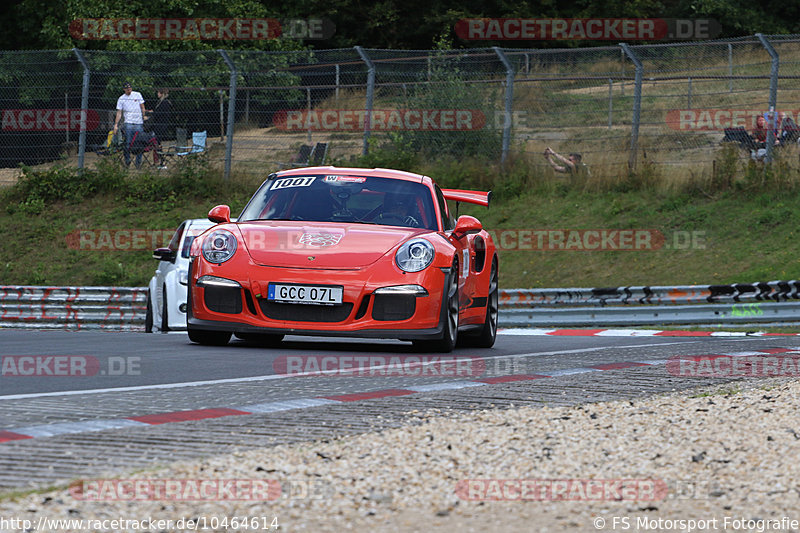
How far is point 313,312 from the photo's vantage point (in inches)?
373

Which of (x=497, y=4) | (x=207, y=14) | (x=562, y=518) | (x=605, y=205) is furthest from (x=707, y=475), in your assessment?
(x=497, y=4)

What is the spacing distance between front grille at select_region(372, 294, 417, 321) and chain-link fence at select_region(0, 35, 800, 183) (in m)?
13.2

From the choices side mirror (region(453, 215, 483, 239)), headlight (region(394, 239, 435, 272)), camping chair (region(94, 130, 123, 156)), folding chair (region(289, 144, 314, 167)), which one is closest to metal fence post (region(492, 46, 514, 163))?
folding chair (region(289, 144, 314, 167))

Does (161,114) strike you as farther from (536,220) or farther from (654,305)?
(654,305)

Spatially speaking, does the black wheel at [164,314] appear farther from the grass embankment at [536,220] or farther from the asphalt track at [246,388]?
the grass embankment at [536,220]

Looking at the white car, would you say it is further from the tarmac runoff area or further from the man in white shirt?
the man in white shirt

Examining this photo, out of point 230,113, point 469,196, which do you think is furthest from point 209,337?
point 230,113

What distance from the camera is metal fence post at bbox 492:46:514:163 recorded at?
74.7 feet

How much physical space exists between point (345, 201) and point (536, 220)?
12.0m

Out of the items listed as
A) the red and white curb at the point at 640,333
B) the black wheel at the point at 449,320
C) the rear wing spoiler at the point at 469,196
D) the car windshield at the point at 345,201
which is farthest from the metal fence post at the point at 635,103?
the black wheel at the point at 449,320

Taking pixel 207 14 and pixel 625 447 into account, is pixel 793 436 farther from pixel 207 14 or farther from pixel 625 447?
pixel 207 14

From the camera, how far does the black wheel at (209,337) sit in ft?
33.8

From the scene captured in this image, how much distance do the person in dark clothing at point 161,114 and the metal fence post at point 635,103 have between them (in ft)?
28.0

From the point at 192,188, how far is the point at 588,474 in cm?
2148
